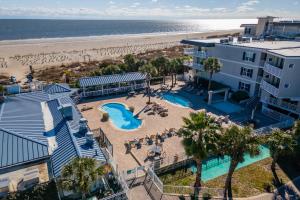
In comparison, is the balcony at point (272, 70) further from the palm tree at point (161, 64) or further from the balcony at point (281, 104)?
the palm tree at point (161, 64)

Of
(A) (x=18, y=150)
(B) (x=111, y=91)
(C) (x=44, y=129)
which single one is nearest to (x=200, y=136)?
(A) (x=18, y=150)

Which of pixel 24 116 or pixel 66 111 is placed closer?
pixel 24 116

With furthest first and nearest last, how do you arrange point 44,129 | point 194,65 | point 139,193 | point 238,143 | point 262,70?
point 194,65, point 262,70, point 44,129, point 139,193, point 238,143

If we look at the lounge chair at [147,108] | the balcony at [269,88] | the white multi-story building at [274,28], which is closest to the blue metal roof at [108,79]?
the lounge chair at [147,108]

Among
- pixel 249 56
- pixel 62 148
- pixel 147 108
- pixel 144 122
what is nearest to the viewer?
pixel 62 148

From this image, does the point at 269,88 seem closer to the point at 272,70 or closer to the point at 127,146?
the point at 272,70

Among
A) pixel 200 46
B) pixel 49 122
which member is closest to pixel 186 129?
pixel 49 122
